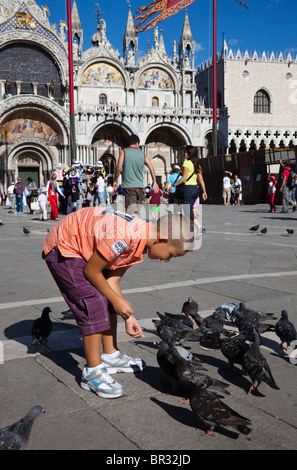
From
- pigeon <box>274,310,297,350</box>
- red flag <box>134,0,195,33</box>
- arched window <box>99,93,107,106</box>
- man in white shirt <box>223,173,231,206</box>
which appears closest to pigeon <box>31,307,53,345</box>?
pigeon <box>274,310,297,350</box>

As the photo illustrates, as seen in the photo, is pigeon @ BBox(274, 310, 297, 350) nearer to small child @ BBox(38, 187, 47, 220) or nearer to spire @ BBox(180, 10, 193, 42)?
A: small child @ BBox(38, 187, 47, 220)

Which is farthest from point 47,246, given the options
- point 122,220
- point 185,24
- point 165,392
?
point 185,24

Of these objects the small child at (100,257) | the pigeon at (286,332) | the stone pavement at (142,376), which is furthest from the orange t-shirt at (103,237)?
the pigeon at (286,332)

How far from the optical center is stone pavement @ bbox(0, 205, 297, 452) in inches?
73.0

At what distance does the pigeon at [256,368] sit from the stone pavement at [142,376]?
3.1 inches

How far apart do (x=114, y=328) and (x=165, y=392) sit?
1.61ft

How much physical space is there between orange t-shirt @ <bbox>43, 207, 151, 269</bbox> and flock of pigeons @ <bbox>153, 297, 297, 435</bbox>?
505mm

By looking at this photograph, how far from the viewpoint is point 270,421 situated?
1.99 meters

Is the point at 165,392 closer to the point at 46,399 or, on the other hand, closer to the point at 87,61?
the point at 46,399

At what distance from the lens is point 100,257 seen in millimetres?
2174

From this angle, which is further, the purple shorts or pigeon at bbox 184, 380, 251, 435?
the purple shorts

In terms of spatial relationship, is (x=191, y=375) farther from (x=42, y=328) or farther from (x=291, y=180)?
(x=291, y=180)

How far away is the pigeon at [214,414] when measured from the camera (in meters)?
1.81

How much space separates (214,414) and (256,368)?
48 cm
